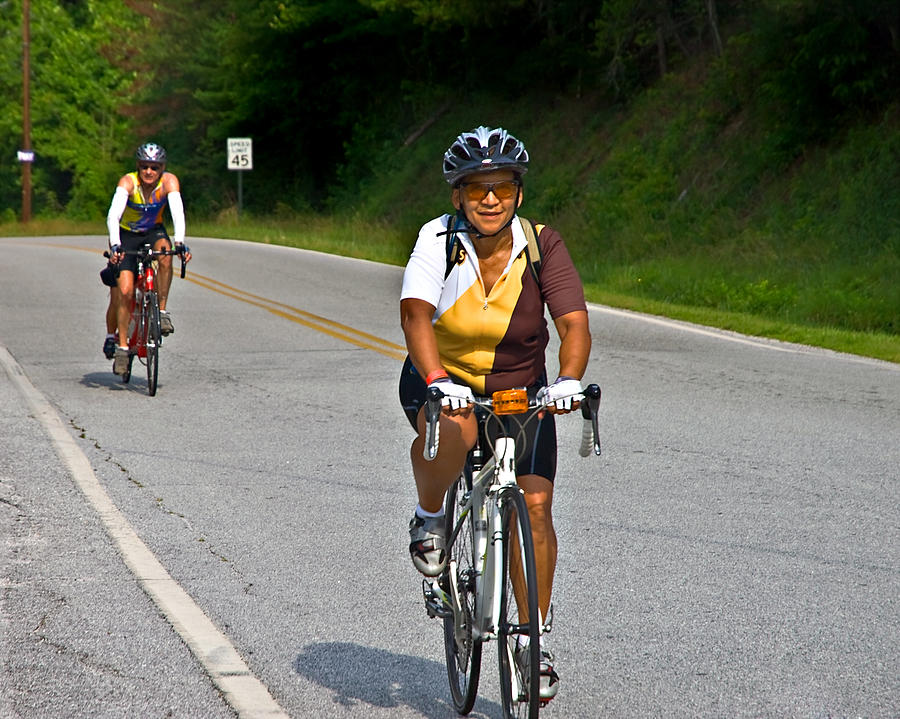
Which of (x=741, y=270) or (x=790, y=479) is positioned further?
(x=741, y=270)

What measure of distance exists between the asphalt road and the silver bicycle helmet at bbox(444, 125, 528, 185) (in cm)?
177

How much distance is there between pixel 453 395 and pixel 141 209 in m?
8.45

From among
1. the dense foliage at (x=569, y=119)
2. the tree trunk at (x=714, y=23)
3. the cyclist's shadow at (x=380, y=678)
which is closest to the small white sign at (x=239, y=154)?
the dense foliage at (x=569, y=119)

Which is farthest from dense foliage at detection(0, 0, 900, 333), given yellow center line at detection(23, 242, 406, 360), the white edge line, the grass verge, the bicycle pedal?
the bicycle pedal

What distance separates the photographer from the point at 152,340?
11531 millimetres

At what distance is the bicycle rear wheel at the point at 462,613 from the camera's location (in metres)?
4.27

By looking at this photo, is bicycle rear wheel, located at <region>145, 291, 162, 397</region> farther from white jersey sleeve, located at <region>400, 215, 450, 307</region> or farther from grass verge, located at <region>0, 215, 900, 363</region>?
white jersey sleeve, located at <region>400, 215, 450, 307</region>

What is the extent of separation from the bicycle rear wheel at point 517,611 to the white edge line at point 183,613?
792mm

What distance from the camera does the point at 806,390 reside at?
11461 mm

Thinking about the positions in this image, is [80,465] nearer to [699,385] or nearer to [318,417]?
[318,417]

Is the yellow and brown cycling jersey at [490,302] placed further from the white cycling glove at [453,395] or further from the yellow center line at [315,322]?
the yellow center line at [315,322]

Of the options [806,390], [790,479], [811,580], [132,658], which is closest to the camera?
[132,658]

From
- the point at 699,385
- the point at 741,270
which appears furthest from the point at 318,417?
the point at 741,270

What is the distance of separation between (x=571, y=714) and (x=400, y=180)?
3891 centimetres
